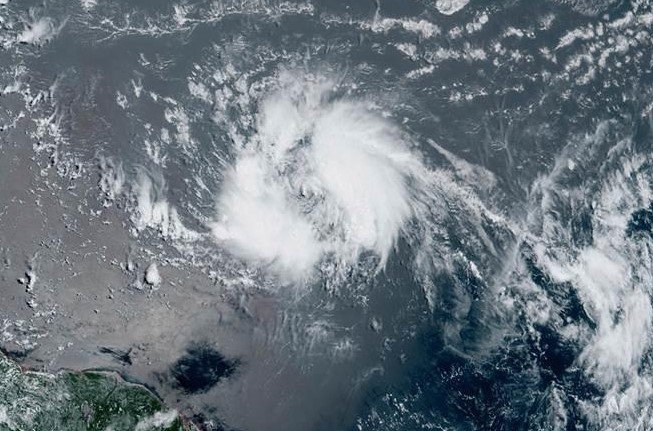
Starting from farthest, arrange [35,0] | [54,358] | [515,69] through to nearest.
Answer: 1. [515,69]
2. [35,0]
3. [54,358]

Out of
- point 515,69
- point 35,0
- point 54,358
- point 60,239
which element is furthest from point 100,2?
point 515,69

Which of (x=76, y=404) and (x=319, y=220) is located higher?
(x=319, y=220)

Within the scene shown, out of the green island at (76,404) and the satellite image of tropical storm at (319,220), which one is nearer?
the green island at (76,404)

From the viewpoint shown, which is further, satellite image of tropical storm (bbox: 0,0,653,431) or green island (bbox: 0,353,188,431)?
satellite image of tropical storm (bbox: 0,0,653,431)

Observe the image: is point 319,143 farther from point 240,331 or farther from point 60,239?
point 60,239
